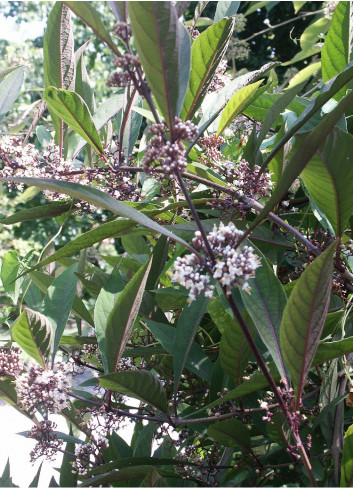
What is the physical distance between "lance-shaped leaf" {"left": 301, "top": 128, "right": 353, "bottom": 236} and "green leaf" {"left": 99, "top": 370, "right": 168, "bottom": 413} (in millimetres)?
366

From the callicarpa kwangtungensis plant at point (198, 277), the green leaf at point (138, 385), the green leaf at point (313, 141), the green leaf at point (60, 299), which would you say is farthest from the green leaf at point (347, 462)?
the green leaf at point (60, 299)

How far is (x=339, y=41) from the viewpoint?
35.4 inches

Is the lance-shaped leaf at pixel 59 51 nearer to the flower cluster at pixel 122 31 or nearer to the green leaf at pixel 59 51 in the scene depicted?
the green leaf at pixel 59 51

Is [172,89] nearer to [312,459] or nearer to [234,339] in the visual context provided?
[234,339]

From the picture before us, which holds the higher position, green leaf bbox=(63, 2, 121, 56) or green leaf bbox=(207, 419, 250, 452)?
green leaf bbox=(63, 2, 121, 56)

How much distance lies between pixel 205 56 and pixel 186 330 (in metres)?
0.44

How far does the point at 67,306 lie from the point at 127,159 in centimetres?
33

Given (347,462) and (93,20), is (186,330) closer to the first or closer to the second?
(347,462)

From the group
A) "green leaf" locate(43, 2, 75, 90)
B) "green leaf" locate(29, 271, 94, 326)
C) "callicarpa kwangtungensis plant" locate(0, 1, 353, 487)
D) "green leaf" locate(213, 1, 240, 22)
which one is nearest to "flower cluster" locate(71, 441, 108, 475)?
"callicarpa kwangtungensis plant" locate(0, 1, 353, 487)

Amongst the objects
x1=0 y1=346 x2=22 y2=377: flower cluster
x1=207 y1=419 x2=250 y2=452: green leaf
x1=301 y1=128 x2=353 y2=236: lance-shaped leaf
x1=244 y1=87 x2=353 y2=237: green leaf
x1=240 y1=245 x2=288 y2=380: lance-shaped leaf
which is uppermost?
x1=301 y1=128 x2=353 y2=236: lance-shaped leaf

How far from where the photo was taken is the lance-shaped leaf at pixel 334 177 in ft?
2.15

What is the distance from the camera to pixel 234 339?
2.40 feet

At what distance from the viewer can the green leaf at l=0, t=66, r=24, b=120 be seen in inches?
44.9

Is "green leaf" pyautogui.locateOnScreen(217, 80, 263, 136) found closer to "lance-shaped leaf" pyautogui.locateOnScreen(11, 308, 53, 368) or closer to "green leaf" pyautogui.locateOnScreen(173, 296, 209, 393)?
"green leaf" pyautogui.locateOnScreen(173, 296, 209, 393)
